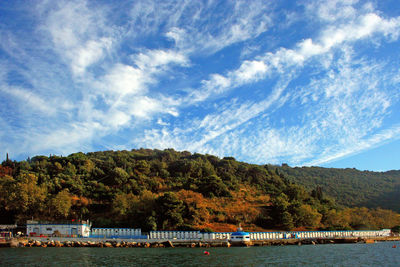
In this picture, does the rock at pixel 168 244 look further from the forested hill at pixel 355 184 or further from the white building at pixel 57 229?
the forested hill at pixel 355 184

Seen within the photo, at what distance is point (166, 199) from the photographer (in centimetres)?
7044

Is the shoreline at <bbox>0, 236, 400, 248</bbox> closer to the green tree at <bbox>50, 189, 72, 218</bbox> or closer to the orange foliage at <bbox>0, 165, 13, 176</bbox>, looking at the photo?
the green tree at <bbox>50, 189, 72, 218</bbox>

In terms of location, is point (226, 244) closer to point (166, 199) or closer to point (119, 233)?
point (166, 199)

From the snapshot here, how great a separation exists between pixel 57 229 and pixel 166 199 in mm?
22731

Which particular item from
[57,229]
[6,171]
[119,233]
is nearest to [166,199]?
[119,233]

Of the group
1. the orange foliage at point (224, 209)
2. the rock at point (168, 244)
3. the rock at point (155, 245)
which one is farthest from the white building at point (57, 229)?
the orange foliage at point (224, 209)

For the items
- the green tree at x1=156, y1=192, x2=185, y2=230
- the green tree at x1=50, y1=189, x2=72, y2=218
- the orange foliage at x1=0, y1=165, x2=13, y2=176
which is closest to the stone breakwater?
the green tree at x1=156, y1=192, x2=185, y2=230

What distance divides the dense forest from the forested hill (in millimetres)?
5379

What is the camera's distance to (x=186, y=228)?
225ft

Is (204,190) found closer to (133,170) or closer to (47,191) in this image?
(133,170)

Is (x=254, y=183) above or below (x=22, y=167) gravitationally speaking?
below

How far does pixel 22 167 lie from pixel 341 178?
150 m

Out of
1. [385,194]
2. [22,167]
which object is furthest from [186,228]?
[385,194]

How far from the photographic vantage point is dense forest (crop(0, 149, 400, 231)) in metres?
71.4
